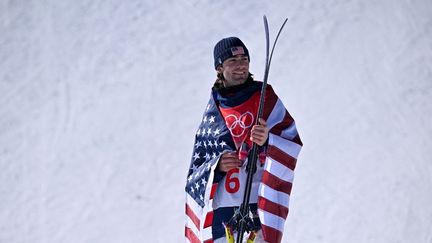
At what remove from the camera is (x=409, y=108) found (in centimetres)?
524

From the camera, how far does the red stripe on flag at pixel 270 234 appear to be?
108 inches

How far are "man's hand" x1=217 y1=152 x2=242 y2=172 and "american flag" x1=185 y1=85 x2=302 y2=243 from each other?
0.04 meters

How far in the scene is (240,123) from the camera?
9.30ft

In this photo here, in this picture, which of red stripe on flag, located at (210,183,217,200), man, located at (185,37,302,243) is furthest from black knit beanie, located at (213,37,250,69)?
red stripe on flag, located at (210,183,217,200)

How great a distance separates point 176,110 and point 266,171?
2746mm

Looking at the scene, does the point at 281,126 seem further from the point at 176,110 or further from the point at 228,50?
the point at 176,110

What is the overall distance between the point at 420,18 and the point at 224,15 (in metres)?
1.66

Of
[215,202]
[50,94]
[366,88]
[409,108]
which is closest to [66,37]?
[50,94]

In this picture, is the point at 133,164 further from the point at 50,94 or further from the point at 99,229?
the point at 50,94

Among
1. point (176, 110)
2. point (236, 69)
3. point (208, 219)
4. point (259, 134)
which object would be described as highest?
point (236, 69)

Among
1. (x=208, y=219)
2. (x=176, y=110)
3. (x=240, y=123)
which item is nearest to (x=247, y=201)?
(x=208, y=219)

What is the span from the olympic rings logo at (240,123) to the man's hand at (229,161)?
0.10 metres

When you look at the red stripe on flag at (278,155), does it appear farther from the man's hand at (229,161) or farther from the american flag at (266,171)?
the man's hand at (229,161)

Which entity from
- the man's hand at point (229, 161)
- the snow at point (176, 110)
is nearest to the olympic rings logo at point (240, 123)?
the man's hand at point (229, 161)
